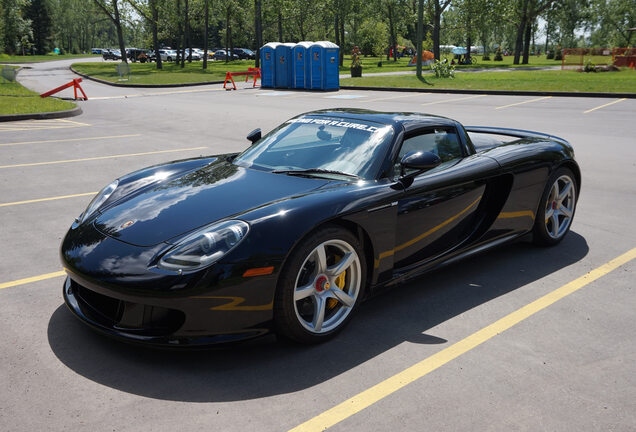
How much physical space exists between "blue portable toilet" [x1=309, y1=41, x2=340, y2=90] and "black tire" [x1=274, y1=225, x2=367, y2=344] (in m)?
23.6

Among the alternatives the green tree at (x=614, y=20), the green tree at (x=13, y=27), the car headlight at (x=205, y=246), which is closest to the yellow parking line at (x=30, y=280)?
the car headlight at (x=205, y=246)

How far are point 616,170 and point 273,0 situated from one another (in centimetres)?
4297

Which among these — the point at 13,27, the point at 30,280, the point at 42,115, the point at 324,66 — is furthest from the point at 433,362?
the point at 13,27

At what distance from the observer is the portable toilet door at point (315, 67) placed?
86.7 ft

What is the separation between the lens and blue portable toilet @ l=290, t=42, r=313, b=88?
88.6 feet

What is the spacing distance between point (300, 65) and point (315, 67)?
102 cm

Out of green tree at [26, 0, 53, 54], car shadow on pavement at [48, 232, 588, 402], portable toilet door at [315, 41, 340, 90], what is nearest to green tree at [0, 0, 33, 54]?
green tree at [26, 0, 53, 54]

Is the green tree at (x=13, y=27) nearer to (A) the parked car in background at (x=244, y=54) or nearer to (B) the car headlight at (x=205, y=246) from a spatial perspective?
(A) the parked car in background at (x=244, y=54)

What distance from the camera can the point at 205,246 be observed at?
3.22 meters

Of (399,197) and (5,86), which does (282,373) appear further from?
(5,86)

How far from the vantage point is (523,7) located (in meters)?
49.1

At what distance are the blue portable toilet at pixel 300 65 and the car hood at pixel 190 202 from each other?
23528 millimetres

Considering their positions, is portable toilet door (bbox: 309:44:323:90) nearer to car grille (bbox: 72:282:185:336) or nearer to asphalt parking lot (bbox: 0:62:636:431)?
asphalt parking lot (bbox: 0:62:636:431)

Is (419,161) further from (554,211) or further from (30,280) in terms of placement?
(30,280)
